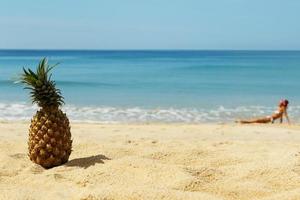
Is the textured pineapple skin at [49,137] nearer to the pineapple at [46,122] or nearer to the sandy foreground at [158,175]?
the pineapple at [46,122]

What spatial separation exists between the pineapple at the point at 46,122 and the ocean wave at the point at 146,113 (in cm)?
958

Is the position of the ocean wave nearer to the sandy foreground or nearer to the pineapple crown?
the sandy foreground

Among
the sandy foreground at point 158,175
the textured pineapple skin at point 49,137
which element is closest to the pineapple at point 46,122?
the textured pineapple skin at point 49,137

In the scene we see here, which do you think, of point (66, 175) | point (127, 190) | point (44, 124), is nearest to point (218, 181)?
point (127, 190)

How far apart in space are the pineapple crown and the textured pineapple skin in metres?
0.09

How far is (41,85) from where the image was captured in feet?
17.9

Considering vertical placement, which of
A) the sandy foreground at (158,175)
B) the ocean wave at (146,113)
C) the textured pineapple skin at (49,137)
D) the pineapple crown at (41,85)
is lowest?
the sandy foreground at (158,175)

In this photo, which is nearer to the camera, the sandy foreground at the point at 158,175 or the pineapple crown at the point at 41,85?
the sandy foreground at the point at 158,175

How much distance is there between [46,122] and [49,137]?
17 cm

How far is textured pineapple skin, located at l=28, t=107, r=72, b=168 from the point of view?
5422mm

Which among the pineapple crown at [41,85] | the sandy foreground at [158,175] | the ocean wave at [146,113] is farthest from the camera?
the ocean wave at [146,113]

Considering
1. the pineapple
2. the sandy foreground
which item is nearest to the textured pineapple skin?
the pineapple

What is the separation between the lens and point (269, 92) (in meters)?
27.0

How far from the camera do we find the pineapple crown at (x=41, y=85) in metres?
5.38
